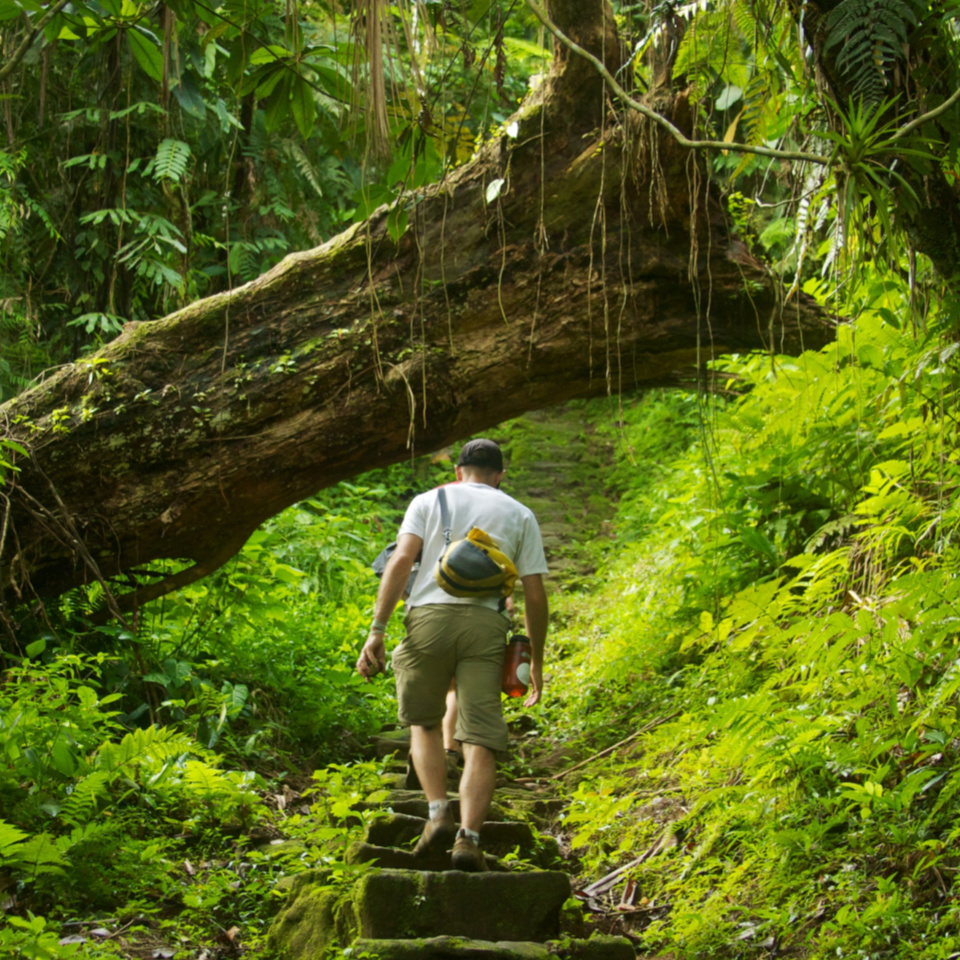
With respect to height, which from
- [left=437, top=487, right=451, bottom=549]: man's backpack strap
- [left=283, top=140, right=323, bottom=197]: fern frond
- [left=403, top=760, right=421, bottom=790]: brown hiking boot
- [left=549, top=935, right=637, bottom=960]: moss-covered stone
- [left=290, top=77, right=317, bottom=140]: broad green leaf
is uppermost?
[left=283, top=140, right=323, bottom=197]: fern frond

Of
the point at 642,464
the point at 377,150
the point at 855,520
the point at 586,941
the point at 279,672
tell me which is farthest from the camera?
the point at 642,464

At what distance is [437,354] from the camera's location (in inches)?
182

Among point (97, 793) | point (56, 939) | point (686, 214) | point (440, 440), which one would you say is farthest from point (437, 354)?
point (56, 939)

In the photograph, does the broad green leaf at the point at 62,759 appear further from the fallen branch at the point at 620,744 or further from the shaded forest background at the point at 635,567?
the fallen branch at the point at 620,744

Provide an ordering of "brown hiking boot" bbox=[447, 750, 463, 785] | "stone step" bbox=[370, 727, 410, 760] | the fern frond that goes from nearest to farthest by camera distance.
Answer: "brown hiking boot" bbox=[447, 750, 463, 785] → "stone step" bbox=[370, 727, 410, 760] → the fern frond

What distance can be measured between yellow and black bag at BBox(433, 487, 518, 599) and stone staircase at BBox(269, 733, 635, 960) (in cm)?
105

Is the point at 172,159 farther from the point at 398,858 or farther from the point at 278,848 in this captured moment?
the point at 398,858

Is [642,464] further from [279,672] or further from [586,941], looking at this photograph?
[586,941]

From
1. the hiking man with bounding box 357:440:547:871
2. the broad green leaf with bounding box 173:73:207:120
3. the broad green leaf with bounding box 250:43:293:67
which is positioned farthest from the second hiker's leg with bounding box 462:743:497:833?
the broad green leaf with bounding box 173:73:207:120

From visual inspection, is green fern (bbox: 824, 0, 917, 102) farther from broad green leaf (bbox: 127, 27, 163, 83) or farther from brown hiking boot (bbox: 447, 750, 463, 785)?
brown hiking boot (bbox: 447, 750, 463, 785)

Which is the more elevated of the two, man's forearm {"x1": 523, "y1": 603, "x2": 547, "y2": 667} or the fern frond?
the fern frond

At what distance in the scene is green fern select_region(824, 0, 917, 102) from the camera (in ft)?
7.84

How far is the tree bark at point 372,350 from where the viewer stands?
4547 mm

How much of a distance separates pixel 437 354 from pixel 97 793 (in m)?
2.54
